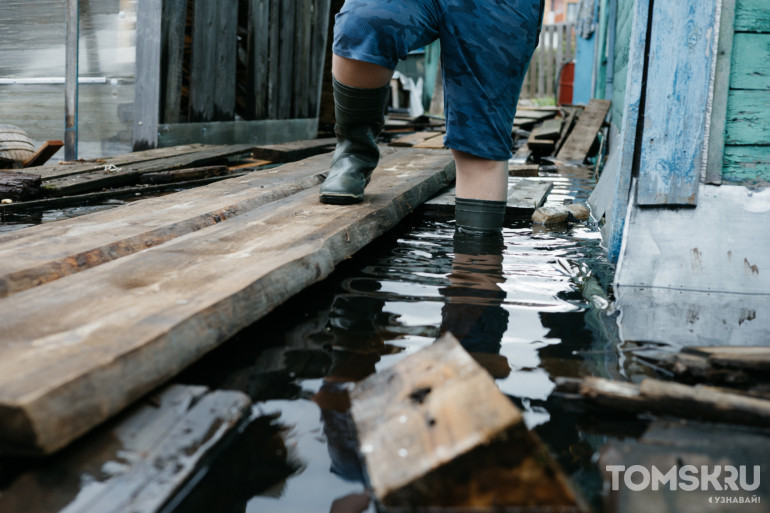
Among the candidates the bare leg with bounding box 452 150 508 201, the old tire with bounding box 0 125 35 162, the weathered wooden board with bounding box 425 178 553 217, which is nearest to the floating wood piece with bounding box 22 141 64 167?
the old tire with bounding box 0 125 35 162

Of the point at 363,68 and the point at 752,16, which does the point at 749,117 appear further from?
the point at 363,68

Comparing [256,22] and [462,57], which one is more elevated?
[256,22]

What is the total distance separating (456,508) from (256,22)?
5865 mm

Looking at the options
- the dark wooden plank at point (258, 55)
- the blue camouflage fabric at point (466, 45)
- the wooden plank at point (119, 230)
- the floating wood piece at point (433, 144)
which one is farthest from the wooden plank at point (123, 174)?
the blue camouflage fabric at point (466, 45)

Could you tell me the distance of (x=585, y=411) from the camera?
1395mm

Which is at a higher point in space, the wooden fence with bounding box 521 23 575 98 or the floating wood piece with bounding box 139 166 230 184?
the wooden fence with bounding box 521 23 575 98

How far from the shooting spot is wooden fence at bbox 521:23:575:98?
18.2 metres

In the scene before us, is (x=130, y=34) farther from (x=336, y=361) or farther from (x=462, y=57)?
(x=336, y=361)

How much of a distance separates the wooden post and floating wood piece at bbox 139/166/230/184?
1.19 meters

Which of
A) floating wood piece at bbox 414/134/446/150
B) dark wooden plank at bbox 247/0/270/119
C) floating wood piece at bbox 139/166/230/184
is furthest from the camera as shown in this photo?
dark wooden plank at bbox 247/0/270/119

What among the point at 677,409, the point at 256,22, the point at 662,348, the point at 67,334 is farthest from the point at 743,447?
the point at 256,22

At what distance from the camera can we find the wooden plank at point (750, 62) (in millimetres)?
2291

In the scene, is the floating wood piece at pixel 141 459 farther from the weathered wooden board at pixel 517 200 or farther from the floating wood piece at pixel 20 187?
the floating wood piece at pixel 20 187

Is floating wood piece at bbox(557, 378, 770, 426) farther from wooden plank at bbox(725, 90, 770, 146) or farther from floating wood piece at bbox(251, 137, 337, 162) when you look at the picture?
floating wood piece at bbox(251, 137, 337, 162)
